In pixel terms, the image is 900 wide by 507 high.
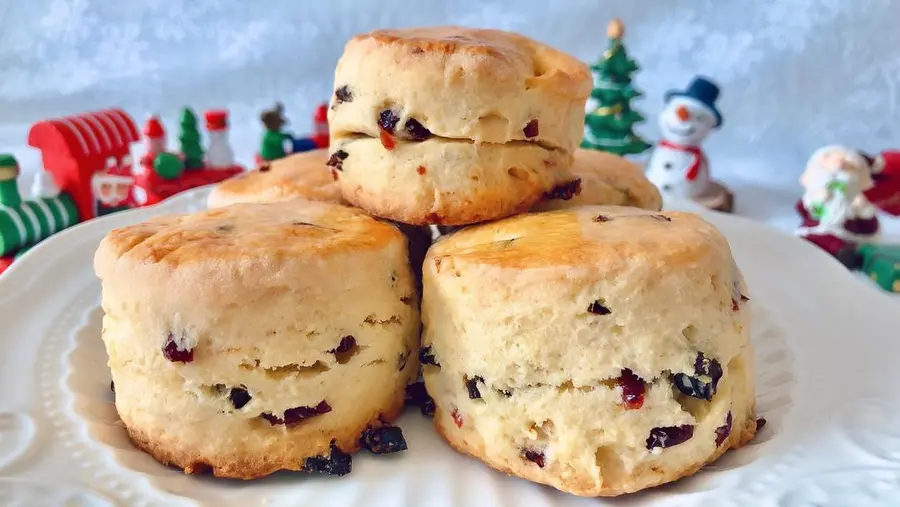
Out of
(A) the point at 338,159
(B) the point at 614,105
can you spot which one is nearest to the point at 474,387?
(A) the point at 338,159

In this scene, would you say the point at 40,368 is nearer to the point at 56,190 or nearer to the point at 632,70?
the point at 56,190

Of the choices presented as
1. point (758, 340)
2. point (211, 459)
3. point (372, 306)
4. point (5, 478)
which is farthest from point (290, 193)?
point (758, 340)

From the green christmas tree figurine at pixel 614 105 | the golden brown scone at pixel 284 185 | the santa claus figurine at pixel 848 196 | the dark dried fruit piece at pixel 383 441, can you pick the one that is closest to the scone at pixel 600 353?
the dark dried fruit piece at pixel 383 441

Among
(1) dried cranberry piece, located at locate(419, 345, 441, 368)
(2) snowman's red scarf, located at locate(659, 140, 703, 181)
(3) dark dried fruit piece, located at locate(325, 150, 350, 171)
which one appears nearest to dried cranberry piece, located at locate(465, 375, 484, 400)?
(1) dried cranberry piece, located at locate(419, 345, 441, 368)

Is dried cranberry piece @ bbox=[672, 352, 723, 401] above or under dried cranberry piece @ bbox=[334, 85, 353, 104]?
under

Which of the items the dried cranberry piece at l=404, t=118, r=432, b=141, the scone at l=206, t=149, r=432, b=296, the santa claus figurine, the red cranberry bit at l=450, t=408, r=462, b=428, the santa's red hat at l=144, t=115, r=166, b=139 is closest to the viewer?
the red cranberry bit at l=450, t=408, r=462, b=428

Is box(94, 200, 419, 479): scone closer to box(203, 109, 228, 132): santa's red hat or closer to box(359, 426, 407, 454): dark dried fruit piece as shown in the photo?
box(359, 426, 407, 454): dark dried fruit piece

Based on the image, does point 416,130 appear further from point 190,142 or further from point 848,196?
point 848,196
